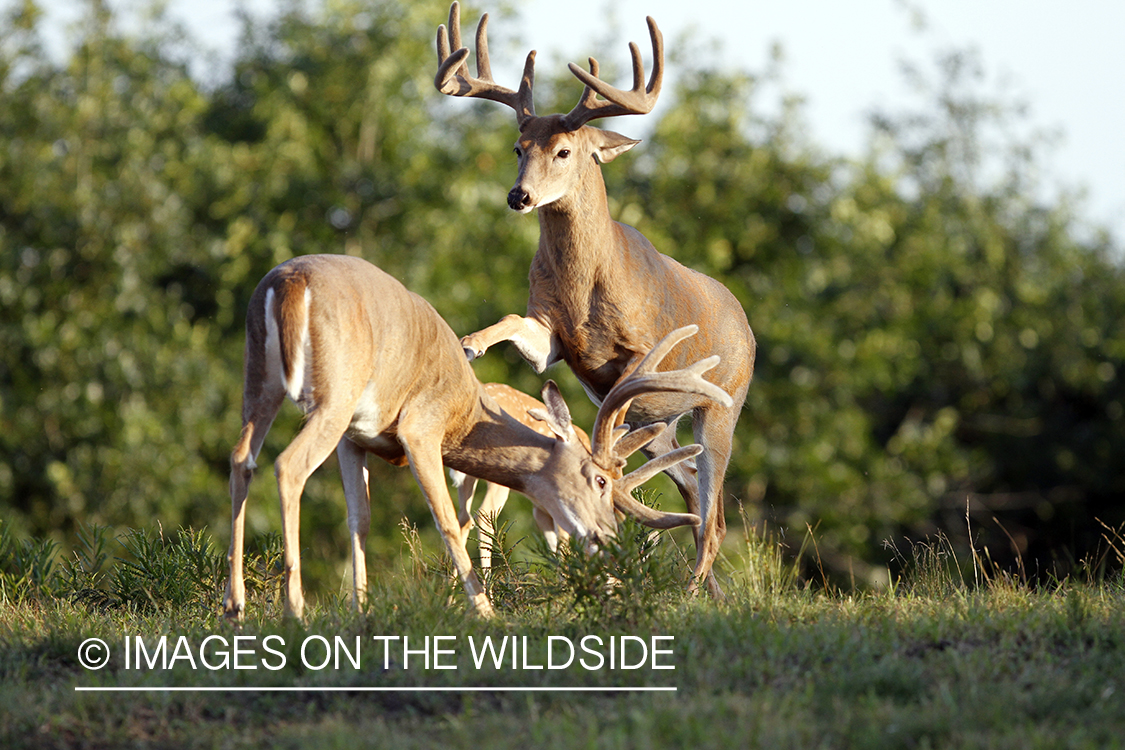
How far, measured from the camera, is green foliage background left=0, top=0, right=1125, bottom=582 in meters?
15.9

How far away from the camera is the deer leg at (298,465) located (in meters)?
5.27

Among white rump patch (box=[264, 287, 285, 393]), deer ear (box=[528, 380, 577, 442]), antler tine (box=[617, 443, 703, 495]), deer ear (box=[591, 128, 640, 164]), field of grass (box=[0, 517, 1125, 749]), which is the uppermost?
deer ear (box=[591, 128, 640, 164])

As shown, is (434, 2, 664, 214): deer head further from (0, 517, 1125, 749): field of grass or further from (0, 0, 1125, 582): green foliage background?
(0, 0, 1125, 582): green foliage background

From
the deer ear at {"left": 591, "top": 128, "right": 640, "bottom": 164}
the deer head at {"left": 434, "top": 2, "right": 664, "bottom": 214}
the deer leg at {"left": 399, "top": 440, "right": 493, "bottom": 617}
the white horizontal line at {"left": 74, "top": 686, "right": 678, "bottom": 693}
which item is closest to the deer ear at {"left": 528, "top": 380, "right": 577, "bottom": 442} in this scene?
the deer leg at {"left": 399, "top": 440, "right": 493, "bottom": 617}

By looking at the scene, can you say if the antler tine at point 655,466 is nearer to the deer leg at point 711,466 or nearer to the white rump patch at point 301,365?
the deer leg at point 711,466

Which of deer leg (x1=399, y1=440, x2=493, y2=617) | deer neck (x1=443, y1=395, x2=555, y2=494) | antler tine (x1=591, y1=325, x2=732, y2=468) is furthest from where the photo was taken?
deer neck (x1=443, y1=395, x2=555, y2=494)

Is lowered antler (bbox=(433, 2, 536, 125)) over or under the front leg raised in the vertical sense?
over

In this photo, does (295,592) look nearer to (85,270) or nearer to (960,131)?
(85,270)

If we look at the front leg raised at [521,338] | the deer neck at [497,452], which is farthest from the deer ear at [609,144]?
the deer neck at [497,452]

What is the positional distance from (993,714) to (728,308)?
4247 millimetres

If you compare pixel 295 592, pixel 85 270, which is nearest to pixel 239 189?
pixel 85 270

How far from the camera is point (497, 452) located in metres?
6.64

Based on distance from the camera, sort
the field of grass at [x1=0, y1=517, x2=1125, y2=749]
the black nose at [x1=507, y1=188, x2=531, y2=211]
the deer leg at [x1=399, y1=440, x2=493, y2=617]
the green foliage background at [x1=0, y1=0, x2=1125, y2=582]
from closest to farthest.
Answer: the field of grass at [x1=0, y1=517, x2=1125, y2=749] → the deer leg at [x1=399, y1=440, x2=493, y2=617] → the black nose at [x1=507, y1=188, x2=531, y2=211] → the green foliage background at [x1=0, y1=0, x2=1125, y2=582]

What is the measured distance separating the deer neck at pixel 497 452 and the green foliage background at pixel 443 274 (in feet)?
28.4
